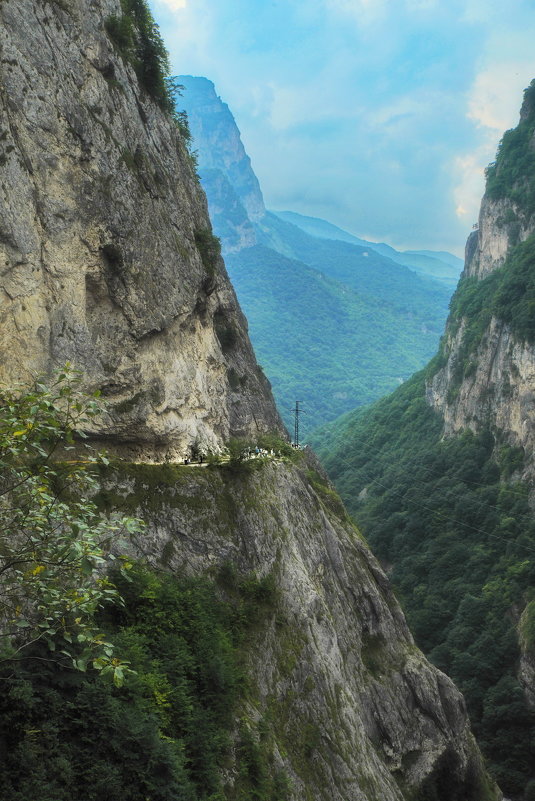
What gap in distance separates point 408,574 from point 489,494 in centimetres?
1534

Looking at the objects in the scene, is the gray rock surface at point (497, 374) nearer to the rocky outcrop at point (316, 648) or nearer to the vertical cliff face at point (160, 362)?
the rocky outcrop at point (316, 648)

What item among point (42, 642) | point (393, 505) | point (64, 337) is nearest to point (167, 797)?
point (42, 642)

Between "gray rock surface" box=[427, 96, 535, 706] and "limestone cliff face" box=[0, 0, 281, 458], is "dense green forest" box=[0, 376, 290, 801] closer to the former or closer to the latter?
"limestone cliff face" box=[0, 0, 281, 458]

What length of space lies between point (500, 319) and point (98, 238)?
3381 inches

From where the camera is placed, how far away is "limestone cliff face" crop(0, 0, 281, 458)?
16.7 m

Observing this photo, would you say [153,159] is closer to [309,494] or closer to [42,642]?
[309,494]

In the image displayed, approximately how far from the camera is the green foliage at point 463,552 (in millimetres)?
58094

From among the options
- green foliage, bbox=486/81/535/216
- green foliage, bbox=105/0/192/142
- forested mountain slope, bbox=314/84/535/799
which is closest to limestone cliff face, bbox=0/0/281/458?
green foliage, bbox=105/0/192/142

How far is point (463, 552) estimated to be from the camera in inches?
3164

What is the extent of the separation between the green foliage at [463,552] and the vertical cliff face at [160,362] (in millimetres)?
33513

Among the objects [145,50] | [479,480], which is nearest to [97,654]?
[145,50]

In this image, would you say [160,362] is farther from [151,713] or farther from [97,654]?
[97,654]

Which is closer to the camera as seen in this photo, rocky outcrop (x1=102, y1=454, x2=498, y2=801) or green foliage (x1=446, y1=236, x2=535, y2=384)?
rocky outcrop (x1=102, y1=454, x2=498, y2=801)

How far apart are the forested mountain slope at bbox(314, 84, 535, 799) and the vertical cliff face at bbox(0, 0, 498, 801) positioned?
3699cm
